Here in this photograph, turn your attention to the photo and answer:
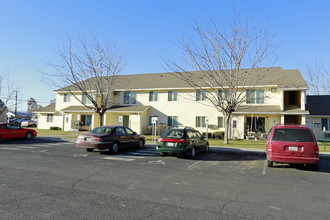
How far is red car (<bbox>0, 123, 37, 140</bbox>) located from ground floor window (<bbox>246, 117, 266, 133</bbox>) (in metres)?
20.0

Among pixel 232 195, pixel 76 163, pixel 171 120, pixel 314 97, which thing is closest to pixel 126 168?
pixel 76 163

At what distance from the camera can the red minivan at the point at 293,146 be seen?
8.25 metres

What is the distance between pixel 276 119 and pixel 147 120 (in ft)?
44.8

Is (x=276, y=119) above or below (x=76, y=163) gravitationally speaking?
above

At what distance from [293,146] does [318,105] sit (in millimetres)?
18738

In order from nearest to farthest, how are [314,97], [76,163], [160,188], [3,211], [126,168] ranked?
[3,211], [160,188], [126,168], [76,163], [314,97]

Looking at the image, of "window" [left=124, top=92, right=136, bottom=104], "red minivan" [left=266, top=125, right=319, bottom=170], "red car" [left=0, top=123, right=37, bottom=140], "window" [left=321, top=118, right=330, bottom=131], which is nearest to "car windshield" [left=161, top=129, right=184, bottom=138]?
"red minivan" [left=266, top=125, right=319, bottom=170]

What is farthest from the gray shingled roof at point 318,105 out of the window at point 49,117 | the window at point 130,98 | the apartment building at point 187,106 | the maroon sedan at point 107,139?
the window at point 49,117

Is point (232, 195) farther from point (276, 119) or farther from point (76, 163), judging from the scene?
point (276, 119)

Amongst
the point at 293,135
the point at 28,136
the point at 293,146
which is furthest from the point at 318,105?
the point at 28,136

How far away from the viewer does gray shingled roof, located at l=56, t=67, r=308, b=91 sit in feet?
71.8

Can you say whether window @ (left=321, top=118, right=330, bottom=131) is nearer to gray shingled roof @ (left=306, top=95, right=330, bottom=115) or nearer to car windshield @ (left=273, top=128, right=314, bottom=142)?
gray shingled roof @ (left=306, top=95, right=330, bottom=115)

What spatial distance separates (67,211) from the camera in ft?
13.9

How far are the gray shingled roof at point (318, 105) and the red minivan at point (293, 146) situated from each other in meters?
16.2
